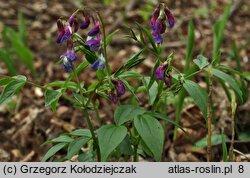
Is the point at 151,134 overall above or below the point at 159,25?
below

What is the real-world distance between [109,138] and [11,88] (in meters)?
0.42

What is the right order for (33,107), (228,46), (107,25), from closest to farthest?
(33,107) < (228,46) < (107,25)

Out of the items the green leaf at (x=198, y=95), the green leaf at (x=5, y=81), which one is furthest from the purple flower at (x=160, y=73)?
the green leaf at (x=5, y=81)

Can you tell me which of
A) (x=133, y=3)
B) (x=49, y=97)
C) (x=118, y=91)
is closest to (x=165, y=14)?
(x=118, y=91)

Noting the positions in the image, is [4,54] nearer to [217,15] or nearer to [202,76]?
[202,76]

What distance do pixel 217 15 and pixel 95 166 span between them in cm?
388

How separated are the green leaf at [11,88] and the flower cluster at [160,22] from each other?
53cm

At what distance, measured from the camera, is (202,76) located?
11.9ft

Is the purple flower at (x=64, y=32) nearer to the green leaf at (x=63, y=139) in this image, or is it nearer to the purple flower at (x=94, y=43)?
the purple flower at (x=94, y=43)

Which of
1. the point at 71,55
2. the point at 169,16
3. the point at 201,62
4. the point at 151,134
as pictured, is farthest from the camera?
the point at 201,62

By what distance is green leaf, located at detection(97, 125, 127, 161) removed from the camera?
1.52 m

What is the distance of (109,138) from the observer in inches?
61.3

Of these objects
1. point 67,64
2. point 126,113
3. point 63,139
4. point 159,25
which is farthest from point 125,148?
point 159,25

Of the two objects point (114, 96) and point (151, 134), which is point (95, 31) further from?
point (151, 134)
